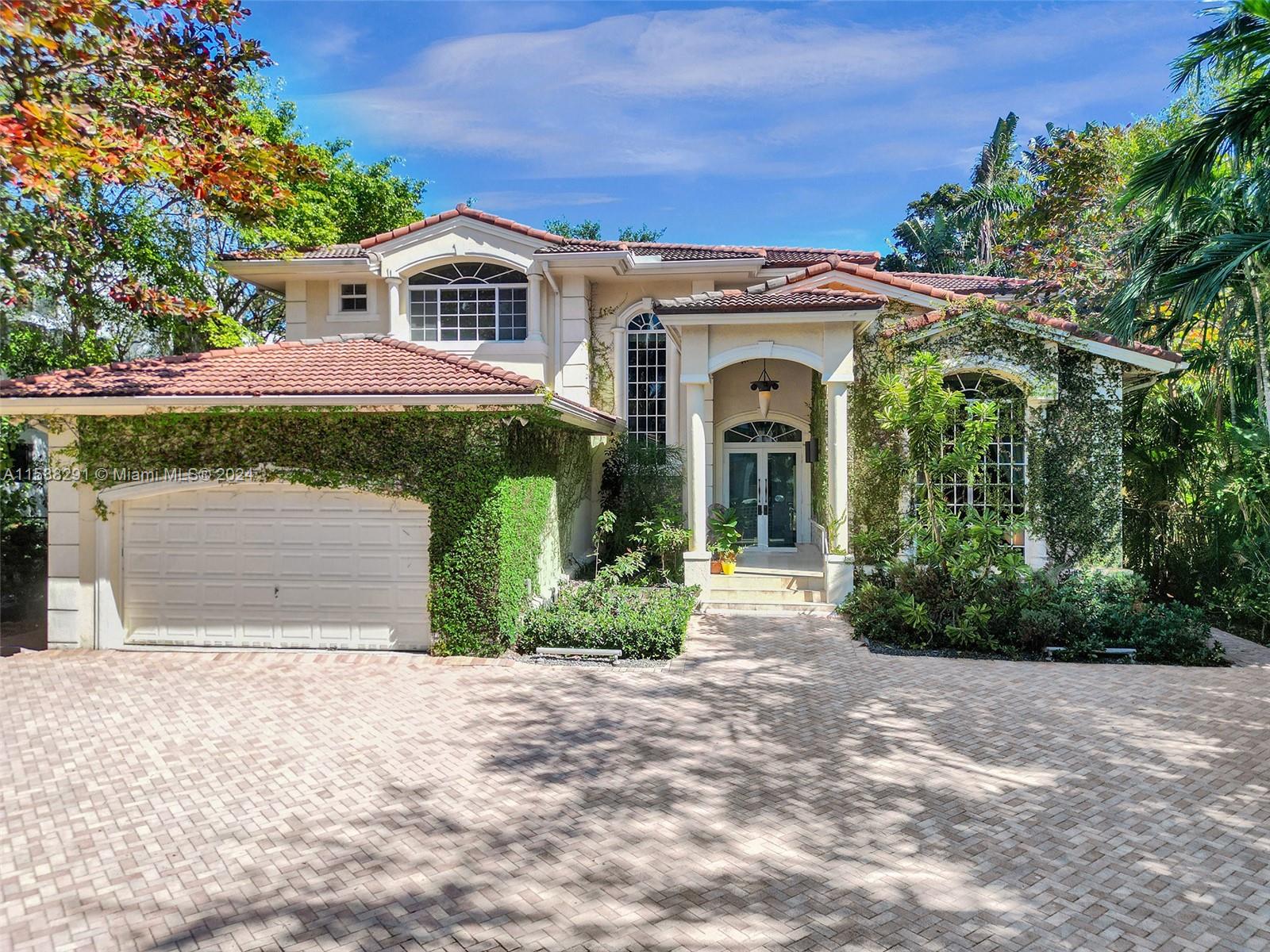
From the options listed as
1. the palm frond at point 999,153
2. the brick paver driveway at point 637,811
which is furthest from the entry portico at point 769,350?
the palm frond at point 999,153

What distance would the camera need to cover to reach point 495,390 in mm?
10133

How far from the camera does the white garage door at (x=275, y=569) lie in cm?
1114

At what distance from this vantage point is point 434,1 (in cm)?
1234

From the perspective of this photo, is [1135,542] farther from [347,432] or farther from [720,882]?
[347,432]

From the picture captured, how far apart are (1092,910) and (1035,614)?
7.01 meters

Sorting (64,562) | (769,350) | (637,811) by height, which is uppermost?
(769,350)

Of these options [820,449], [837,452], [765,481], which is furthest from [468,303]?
[837,452]

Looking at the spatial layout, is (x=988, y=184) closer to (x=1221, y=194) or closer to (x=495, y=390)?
(x=1221, y=194)

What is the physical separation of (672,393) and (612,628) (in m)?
7.86

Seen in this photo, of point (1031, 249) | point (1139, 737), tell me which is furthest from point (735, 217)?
point (1139, 737)

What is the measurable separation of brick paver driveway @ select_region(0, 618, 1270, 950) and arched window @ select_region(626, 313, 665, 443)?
8.69 meters

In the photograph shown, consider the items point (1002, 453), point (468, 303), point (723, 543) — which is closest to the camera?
point (1002, 453)

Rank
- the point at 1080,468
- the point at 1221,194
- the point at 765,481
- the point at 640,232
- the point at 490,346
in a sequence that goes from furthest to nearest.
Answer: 1. the point at 640,232
2. the point at 765,481
3. the point at 490,346
4. the point at 1080,468
5. the point at 1221,194

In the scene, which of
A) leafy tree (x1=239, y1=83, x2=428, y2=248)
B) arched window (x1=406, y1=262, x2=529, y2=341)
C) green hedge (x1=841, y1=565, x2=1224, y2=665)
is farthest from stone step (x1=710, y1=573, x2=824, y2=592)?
leafy tree (x1=239, y1=83, x2=428, y2=248)
